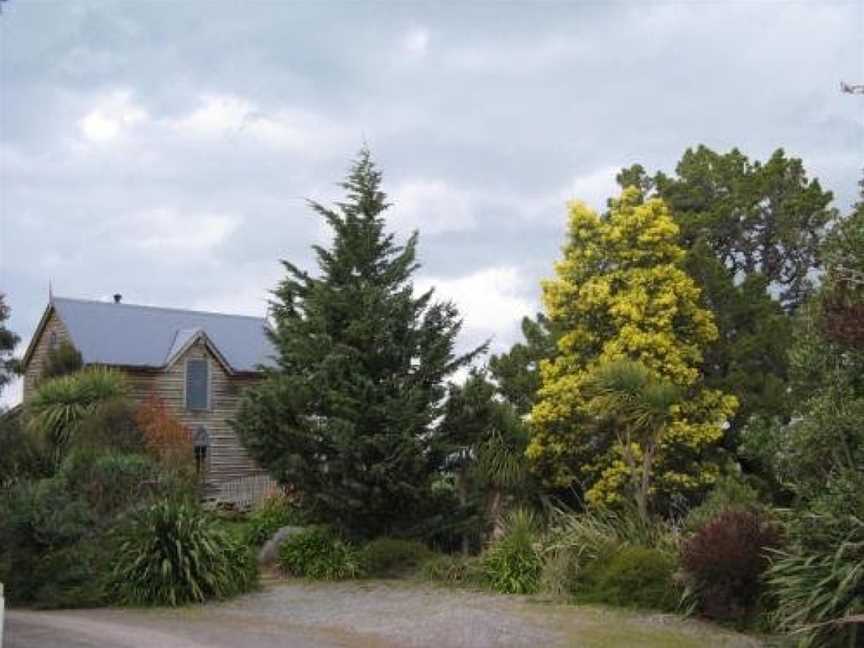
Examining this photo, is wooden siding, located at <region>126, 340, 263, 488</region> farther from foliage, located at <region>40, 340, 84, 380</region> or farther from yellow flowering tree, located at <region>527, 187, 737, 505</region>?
yellow flowering tree, located at <region>527, 187, 737, 505</region>

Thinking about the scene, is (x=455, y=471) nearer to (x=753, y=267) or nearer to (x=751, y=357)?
(x=751, y=357)

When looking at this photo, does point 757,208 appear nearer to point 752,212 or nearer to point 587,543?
point 752,212

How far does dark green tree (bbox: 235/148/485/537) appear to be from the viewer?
1708 cm

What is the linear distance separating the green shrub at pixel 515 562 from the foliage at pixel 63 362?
21127 millimetres

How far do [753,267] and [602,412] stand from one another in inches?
419

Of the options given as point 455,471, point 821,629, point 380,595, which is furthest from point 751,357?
point 821,629

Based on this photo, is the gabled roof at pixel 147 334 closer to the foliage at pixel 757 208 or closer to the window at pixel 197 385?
the window at pixel 197 385

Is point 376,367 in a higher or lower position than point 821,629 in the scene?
higher

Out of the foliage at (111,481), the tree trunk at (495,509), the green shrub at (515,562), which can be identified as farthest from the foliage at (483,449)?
the foliage at (111,481)

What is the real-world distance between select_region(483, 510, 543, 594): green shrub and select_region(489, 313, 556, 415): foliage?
663 cm

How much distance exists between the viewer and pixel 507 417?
19.2m

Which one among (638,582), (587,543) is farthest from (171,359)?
(638,582)

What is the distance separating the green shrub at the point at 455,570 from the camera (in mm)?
15383

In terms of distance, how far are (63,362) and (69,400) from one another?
4.59 m
